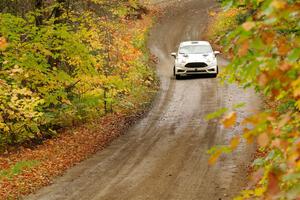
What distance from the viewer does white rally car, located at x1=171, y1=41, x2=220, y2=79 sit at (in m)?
24.0

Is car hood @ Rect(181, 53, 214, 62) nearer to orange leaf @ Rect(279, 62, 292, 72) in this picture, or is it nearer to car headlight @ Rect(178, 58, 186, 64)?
car headlight @ Rect(178, 58, 186, 64)

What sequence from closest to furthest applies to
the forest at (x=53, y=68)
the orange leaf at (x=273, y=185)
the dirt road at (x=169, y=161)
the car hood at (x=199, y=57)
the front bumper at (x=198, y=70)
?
the orange leaf at (x=273, y=185) → the dirt road at (x=169, y=161) → the forest at (x=53, y=68) → the car hood at (x=199, y=57) → the front bumper at (x=198, y=70)

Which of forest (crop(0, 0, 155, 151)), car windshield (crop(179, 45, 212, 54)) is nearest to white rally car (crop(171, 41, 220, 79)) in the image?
car windshield (crop(179, 45, 212, 54))

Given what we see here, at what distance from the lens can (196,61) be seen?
23953mm

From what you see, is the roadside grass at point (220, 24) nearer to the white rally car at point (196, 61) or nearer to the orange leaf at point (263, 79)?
the white rally car at point (196, 61)

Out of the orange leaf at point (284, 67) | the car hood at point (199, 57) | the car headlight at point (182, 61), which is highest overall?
the orange leaf at point (284, 67)

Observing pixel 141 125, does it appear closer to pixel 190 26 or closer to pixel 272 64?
pixel 272 64

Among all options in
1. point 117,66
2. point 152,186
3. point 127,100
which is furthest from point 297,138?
point 127,100

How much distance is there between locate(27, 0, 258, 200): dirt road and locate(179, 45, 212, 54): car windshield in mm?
3080

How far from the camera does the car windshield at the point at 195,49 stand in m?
24.6

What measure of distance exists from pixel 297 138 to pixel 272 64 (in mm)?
494

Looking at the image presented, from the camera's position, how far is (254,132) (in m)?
2.78

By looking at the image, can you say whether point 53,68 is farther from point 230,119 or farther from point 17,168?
point 230,119

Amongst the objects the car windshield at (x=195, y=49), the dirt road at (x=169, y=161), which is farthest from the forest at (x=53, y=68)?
the car windshield at (x=195, y=49)
